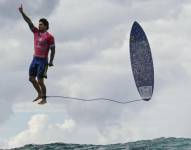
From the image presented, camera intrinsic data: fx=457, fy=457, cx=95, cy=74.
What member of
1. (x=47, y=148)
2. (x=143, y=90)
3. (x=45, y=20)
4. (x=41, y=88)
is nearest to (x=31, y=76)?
(x=41, y=88)

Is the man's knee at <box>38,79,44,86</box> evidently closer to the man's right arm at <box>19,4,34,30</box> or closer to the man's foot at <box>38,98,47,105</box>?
the man's foot at <box>38,98,47,105</box>

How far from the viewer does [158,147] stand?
18828 mm

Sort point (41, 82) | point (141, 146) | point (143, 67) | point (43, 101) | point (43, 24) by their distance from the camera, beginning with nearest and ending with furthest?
point (43, 24), point (43, 101), point (41, 82), point (141, 146), point (143, 67)

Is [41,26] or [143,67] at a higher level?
[41,26]

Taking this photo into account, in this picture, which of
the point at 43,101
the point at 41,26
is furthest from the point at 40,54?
the point at 43,101

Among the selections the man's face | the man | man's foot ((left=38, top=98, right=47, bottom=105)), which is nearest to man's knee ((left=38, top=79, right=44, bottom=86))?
the man

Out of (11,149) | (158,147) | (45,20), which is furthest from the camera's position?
(11,149)

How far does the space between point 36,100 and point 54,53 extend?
1.98m

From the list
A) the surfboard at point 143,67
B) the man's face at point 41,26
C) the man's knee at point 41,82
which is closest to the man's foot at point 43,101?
the man's knee at point 41,82

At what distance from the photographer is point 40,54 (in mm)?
17266

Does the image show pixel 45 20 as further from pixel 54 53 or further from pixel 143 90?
pixel 143 90

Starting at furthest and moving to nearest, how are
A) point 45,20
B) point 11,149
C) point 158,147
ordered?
1. point 11,149
2. point 158,147
3. point 45,20

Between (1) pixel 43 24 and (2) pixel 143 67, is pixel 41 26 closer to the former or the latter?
(1) pixel 43 24

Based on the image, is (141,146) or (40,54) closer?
(40,54)
